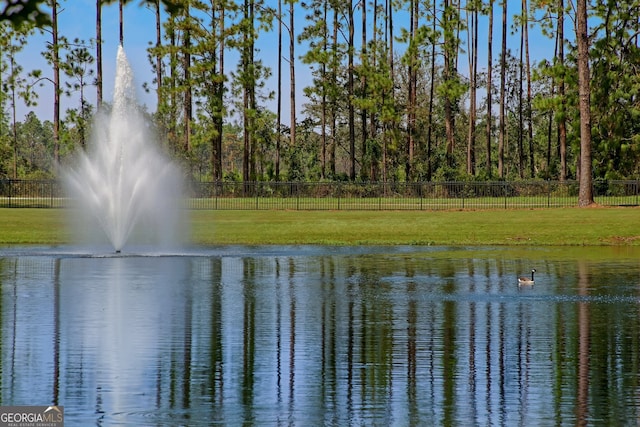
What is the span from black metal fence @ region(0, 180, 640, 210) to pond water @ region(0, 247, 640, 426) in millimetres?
36625

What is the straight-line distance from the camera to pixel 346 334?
17688mm

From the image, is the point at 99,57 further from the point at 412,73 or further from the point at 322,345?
the point at 322,345

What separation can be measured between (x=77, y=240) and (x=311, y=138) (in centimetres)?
10326

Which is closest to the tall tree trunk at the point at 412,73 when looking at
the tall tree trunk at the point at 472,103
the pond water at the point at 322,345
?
the tall tree trunk at the point at 472,103

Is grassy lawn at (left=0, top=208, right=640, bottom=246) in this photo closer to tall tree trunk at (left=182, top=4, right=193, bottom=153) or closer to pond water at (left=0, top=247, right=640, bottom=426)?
pond water at (left=0, top=247, right=640, bottom=426)

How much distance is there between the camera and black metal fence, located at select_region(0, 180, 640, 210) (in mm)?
66688

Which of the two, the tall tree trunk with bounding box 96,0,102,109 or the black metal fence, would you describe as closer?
the black metal fence

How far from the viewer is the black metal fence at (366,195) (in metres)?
66.7

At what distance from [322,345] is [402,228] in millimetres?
32370

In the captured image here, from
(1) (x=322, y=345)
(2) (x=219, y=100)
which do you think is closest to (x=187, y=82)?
(2) (x=219, y=100)

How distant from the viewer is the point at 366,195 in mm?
77750

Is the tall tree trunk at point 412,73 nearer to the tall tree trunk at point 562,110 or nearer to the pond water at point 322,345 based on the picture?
the tall tree trunk at point 562,110

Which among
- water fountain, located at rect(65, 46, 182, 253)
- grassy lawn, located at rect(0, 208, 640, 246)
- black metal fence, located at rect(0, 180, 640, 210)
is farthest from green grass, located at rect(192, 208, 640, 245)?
black metal fence, located at rect(0, 180, 640, 210)

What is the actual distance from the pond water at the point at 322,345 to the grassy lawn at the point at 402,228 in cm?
1385
